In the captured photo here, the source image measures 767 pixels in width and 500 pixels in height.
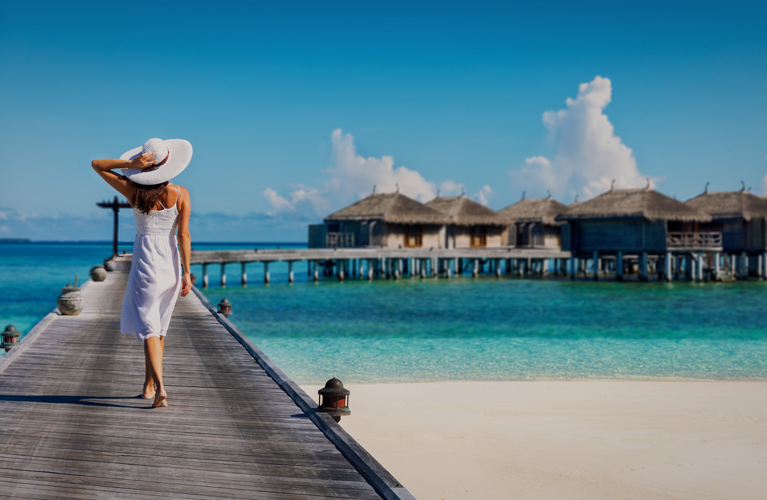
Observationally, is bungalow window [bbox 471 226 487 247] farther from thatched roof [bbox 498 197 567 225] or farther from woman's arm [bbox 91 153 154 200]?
woman's arm [bbox 91 153 154 200]

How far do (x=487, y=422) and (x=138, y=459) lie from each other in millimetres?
5184

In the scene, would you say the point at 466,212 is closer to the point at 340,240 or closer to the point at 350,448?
the point at 340,240

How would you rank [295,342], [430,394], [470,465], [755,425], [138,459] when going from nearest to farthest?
[138,459] → [470,465] → [755,425] → [430,394] → [295,342]

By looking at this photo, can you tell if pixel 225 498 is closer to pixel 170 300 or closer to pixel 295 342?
pixel 170 300

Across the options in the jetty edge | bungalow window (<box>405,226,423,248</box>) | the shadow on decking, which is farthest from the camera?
bungalow window (<box>405,226,423,248</box>)

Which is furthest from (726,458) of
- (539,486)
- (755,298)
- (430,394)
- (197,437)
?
(755,298)

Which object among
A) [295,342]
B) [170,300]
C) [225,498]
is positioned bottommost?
[295,342]

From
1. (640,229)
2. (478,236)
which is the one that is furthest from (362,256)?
(640,229)

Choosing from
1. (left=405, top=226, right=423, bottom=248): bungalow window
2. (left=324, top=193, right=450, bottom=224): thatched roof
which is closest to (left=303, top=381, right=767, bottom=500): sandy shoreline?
(left=324, top=193, right=450, bottom=224): thatched roof

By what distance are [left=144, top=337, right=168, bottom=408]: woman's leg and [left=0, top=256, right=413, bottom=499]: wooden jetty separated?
7cm

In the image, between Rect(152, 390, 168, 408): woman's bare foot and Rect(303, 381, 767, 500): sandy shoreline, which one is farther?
Rect(303, 381, 767, 500): sandy shoreline

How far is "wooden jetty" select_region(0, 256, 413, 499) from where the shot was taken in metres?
3.20

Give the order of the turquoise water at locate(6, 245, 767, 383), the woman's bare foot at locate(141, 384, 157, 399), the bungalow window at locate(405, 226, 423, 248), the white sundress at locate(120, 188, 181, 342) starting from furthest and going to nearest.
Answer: the bungalow window at locate(405, 226, 423, 248) → the turquoise water at locate(6, 245, 767, 383) → the woman's bare foot at locate(141, 384, 157, 399) → the white sundress at locate(120, 188, 181, 342)

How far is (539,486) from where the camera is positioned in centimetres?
565
